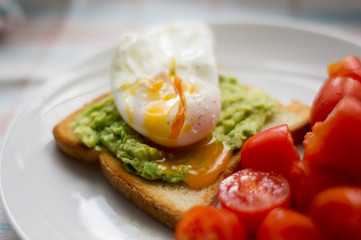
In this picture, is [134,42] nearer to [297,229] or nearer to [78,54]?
[78,54]

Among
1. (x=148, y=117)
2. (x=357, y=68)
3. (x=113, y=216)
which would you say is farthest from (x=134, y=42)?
(x=357, y=68)

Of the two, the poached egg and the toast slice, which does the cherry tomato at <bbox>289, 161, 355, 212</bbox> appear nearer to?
the toast slice

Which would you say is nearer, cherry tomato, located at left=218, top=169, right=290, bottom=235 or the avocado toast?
cherry tomato, located at left=218, top=169, right=290, bottom=235

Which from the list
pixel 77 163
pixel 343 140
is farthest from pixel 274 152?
pixel 77 163

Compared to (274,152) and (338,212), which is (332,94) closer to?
(274,152)

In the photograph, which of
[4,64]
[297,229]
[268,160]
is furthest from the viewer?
[4,64]

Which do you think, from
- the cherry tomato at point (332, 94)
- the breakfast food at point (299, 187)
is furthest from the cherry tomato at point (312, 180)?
the cherry tomato at point (332, 94)

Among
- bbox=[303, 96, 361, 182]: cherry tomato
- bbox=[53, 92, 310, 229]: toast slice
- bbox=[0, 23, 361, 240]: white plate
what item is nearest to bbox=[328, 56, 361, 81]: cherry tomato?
bbox=[53, 92, 310, 229]: toast slice
